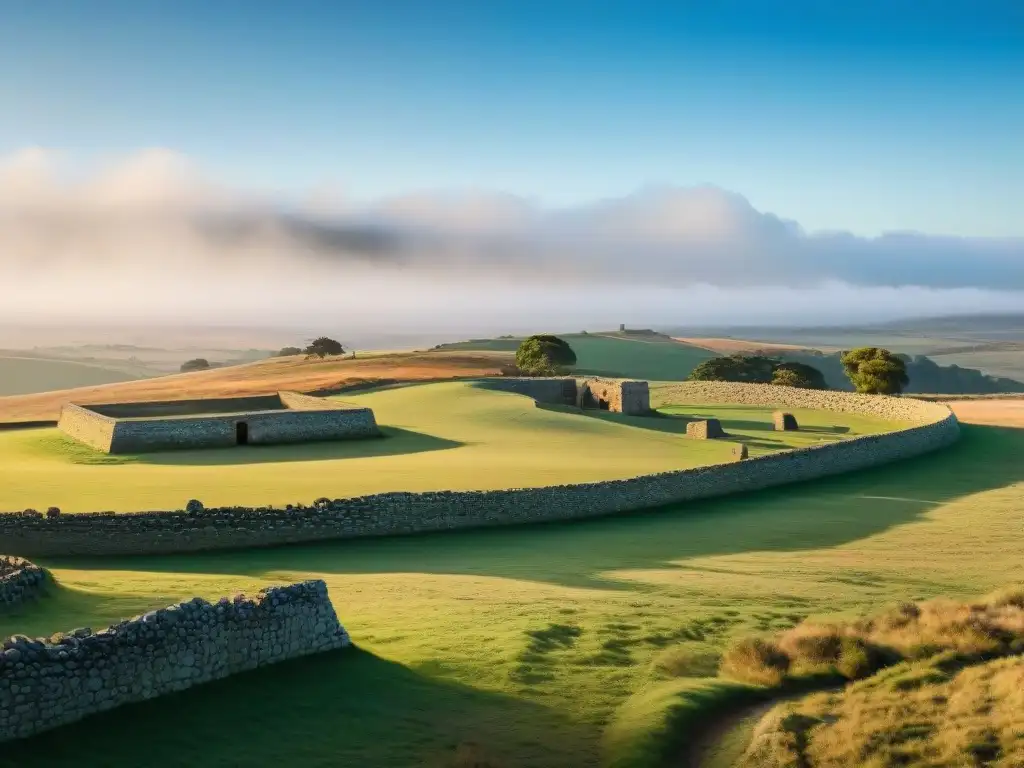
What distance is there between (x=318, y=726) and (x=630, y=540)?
1467 centimetres

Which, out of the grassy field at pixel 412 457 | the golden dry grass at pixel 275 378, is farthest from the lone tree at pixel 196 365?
the grassy field at pixel 412 457

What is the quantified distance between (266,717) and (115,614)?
14.7 feet

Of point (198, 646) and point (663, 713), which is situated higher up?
point (198, 646)

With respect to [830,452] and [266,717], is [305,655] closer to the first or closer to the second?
[266,717]

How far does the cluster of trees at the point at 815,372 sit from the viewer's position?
83.8 metres

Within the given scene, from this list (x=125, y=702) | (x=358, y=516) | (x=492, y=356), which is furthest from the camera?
(x=492, y=356)

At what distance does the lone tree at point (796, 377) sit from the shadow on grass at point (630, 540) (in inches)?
2146

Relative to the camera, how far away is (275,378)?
89.5 m

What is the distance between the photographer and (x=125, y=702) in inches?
485

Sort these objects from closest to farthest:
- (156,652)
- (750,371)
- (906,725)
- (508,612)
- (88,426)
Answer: (156,652) < (906,725) < (508,612) < (88,426) < (750,371)

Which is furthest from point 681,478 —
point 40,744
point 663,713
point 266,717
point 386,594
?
point 40,744

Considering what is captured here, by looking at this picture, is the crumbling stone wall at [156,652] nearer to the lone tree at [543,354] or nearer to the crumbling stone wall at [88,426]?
the crumbling stone wall at [88,426]

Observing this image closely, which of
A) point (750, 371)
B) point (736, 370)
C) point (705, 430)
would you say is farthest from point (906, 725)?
point (750, 371)

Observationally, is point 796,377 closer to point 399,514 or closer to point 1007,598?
point 399,514
